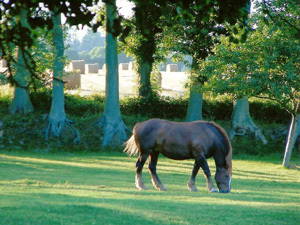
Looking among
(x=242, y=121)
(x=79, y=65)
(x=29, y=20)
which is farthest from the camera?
(x=79, y=65)

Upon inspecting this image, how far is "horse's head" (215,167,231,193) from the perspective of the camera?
17.4 m

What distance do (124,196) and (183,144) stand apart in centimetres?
348

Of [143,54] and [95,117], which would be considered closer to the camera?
[95,117]

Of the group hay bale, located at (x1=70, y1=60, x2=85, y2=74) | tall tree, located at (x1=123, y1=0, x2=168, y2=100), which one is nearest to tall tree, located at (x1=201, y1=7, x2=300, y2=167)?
tall tree, located at (x1=123, y1=0, x2=168, y2=100)

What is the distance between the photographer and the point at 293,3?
26484 millimetres

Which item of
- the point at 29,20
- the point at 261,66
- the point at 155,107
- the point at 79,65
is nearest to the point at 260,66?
the point at 261,66

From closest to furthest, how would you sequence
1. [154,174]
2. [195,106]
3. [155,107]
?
[154,174]
[195,106]
[155,107]

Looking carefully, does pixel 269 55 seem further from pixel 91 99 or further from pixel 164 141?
pixel 91 99

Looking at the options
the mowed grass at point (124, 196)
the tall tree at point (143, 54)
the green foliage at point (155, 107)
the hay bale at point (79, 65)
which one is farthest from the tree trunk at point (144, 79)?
the hay bale at point (79, 65)

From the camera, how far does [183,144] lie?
18.2 meters

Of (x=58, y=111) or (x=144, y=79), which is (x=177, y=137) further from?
(x=144, y=79)

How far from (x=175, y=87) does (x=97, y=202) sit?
40.9m

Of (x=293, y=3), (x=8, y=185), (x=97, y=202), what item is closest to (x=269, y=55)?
(x=293, y=3)

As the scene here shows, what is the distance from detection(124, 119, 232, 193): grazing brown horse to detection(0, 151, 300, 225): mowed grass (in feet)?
1.80
